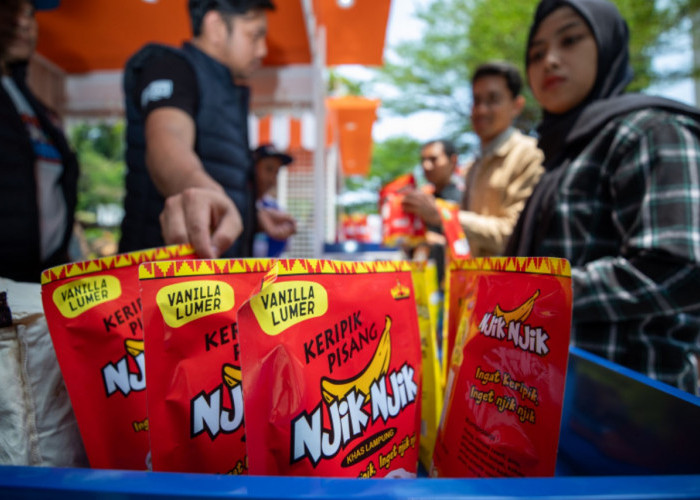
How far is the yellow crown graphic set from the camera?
1.95 feet

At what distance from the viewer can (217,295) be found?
50 cm

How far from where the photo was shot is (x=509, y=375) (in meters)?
0.51

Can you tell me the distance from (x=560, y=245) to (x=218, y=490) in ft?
3.48

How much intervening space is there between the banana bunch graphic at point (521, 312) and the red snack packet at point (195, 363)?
31 centimetres

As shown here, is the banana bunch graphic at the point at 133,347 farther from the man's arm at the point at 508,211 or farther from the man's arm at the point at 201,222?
the man's arm at the point at 508,211

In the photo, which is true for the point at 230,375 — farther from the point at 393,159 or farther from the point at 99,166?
the point at 99,166

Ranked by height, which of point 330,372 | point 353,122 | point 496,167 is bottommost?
point 330,372

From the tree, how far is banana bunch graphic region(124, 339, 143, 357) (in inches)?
395

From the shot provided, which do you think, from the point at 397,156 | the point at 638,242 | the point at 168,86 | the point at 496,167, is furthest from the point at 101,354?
the point at 397,156

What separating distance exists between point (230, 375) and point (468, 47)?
41.1 ft

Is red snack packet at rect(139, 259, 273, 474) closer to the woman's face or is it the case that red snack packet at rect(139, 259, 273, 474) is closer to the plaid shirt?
the plaid shirt

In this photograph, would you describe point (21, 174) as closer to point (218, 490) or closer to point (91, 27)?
point (218, 490)

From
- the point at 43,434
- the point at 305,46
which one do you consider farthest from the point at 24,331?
the point at 305,46

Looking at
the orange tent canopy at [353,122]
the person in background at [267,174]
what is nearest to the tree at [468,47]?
the orange tent canopy at [353,122]
